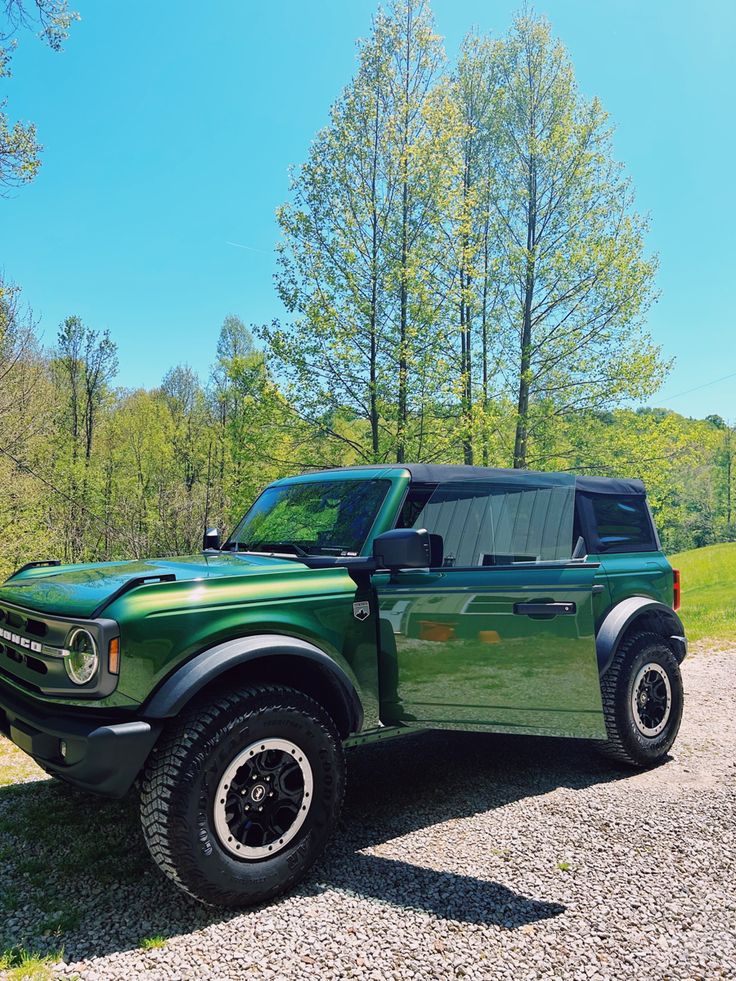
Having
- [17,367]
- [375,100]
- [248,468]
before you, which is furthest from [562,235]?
[17,367]

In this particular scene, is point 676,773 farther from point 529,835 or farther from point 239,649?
point 239,649

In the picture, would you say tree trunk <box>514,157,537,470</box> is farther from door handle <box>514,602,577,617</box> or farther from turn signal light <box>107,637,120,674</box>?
turn signal light <box>107,637,120,674</box>

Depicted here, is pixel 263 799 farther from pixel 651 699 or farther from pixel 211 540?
pixel 651 699

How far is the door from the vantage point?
3.60m

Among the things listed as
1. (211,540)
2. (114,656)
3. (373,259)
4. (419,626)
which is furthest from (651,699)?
(373,259)

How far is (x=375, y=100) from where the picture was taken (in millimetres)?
15273

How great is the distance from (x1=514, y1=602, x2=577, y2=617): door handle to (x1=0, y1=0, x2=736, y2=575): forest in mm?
10965

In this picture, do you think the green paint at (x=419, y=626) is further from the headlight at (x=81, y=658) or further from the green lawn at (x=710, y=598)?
the green lawn at (x=710, y=598)

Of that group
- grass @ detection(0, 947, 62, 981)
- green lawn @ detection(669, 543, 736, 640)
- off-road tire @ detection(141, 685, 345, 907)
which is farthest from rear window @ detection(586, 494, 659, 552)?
green lawn @ detection(669, 543, 736, 640)

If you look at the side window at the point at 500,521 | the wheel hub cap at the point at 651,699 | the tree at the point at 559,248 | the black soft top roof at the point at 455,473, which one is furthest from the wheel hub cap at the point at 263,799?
the tree at the point at 559,248

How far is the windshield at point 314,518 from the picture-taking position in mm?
3947

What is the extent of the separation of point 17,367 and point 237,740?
Answer: 18775 millimetres

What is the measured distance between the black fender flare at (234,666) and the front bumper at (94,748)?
4.8 inches

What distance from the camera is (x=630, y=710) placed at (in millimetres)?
4555
